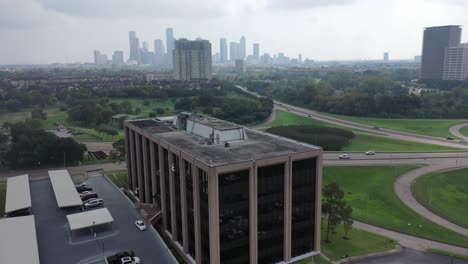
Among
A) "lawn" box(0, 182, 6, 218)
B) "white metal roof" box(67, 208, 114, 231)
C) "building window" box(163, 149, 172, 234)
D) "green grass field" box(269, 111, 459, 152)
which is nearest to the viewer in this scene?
"white metal roof" box(67, 208, 114, 231)

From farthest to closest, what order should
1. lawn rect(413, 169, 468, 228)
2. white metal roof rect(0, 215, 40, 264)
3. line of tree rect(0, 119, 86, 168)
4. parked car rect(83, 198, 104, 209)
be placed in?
line of tree rect(0, 119, 86, 168) < lawn rect(413, 169, 468, 228) < parked car rect(83, 198, 104, 209) < white metal roof rect(0, 215, 40, 264)

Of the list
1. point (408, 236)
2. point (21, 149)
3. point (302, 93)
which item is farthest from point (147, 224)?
point (302, 93)

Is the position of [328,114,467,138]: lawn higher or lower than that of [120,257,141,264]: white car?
higher

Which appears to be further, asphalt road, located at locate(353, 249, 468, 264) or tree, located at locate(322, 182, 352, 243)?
tree, located at locate(322, 182, 352, 243)

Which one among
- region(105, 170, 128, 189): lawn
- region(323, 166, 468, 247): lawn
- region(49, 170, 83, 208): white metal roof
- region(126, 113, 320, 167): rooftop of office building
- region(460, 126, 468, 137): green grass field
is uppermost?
region(126, 113, 320, 167): rooftop of office building

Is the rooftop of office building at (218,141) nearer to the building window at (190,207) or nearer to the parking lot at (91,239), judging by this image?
the building window at (190,207)

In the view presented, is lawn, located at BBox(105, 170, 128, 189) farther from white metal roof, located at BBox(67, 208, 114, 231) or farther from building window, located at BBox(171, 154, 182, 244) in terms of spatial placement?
building window, located at BBox(171, 154, 182, 244)

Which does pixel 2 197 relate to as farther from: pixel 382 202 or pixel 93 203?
pixel 382 202

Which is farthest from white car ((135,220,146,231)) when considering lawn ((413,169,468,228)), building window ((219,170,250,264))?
lawn ((413,169,468,228))
